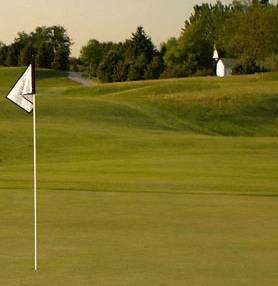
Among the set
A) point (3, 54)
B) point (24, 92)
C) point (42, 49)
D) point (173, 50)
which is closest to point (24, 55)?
point (42, 49)

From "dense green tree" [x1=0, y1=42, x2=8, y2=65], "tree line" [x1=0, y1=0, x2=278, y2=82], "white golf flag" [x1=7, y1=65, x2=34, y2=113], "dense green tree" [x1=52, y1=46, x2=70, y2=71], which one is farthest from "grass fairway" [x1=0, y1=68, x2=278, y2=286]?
"dense green tree" [x1=0, y1=42, x2=8, y2=65]

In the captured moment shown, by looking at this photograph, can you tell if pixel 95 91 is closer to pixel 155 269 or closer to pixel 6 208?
pixel 6 208

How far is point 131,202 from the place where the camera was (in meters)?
16.6

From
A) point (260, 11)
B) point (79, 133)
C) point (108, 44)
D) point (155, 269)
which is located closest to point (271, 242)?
point (155, 269)

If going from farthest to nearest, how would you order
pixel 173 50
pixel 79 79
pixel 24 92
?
pixel 173 50
pixel 79 79
pixel 24 92

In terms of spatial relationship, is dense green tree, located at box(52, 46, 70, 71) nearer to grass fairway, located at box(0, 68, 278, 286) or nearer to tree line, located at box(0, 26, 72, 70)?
tree line, located at box(0, 26, 72, 70)

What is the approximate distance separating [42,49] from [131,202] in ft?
385

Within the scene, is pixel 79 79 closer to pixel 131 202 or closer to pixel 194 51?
pixel 194 51

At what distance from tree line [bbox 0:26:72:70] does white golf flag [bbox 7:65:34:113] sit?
4353 inches

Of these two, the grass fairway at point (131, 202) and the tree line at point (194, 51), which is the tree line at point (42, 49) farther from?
the grass fairway at point (131, 202)

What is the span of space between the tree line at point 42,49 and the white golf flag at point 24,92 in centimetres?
11057

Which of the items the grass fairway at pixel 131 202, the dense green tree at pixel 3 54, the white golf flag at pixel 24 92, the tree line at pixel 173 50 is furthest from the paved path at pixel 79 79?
the white golf flag at pixel 24 92

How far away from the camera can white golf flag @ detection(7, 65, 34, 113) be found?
400 inches

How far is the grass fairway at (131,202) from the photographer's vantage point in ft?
31.5
